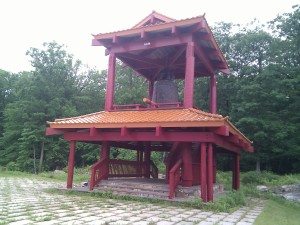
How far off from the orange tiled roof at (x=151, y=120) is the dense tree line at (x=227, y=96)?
9.20 metres

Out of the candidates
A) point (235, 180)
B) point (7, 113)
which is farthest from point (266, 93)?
point (7, 113)

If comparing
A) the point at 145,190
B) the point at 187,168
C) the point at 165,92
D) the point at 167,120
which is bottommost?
the point at 145,190

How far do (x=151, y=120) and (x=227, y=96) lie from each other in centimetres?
1897

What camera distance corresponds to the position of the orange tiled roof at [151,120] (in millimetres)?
Result: 8656

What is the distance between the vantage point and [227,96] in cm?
2731

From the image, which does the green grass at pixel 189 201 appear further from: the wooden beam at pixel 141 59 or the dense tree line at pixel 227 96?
the dense tree line at pixel 227 96

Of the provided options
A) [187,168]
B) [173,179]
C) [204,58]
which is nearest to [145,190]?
[173,179]

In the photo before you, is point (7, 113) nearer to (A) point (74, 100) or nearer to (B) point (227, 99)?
(A) point (74, 100)

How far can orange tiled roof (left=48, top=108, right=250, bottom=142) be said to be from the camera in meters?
8.66

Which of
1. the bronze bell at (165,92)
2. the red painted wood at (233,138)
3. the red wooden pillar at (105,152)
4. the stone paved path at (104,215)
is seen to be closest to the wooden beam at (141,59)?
the bronze bell at (165,92)

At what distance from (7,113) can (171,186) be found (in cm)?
2753

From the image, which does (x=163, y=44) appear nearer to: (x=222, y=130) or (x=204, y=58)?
(x=204, y=58)

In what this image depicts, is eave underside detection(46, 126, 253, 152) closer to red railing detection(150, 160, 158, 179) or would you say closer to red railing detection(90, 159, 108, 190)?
red railing detection(90, 159, 108, 190)

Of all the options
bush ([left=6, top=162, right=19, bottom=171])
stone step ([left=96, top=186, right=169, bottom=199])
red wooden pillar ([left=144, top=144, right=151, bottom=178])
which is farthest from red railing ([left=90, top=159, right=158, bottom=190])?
bush ([left=6, top=162, right=19, bottom=171])
